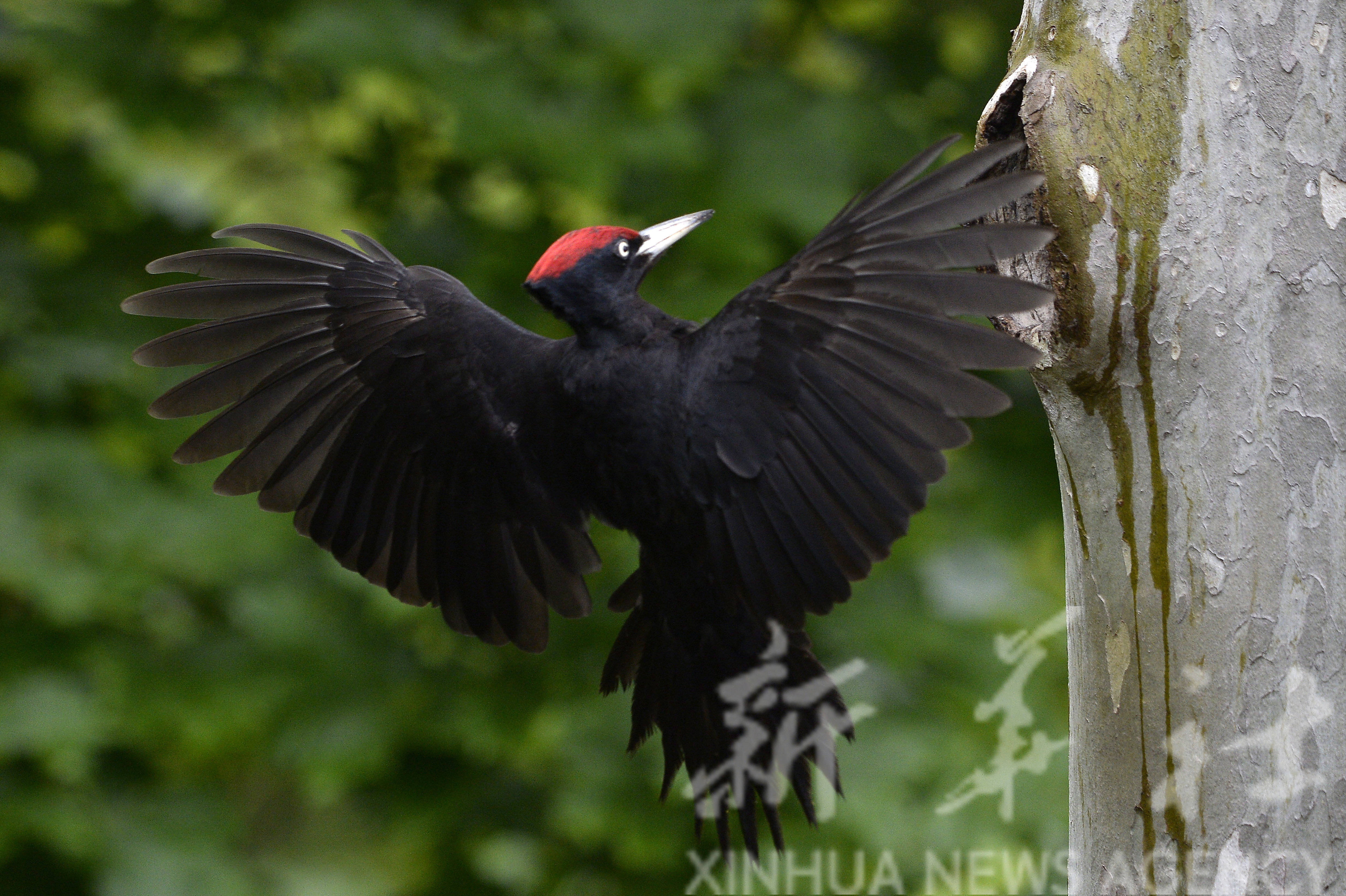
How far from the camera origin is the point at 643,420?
2215 mm

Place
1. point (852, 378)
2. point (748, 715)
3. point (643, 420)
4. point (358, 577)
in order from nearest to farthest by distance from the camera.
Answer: point (852, 378)
point (643, 420)
point (748, 715)
point (358, 577)

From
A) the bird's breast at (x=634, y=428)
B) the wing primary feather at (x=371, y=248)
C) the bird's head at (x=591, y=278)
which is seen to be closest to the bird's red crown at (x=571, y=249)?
the bird's head at (x=591, y=278)

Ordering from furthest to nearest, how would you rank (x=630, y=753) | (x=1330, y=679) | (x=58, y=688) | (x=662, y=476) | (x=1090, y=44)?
(x=58, y=688) < (x=630, y=753) < (x=662, y=476) < (x=1090, y=44) < (x=1330, y=679)

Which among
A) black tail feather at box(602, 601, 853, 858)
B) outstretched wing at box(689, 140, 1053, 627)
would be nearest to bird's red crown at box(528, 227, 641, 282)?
outstretched wing at box(689, 140, 1053, 627)

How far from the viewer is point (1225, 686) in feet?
5.82

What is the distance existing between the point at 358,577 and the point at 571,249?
2320mm

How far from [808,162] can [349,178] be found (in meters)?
1.70

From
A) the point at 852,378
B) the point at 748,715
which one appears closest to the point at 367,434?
the point at 748,715

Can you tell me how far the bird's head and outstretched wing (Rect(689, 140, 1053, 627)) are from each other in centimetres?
24

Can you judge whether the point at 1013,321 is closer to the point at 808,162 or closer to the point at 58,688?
the point at 808,162

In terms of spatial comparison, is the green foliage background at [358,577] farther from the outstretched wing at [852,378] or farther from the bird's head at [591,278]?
the outstretched wing at [852,378]

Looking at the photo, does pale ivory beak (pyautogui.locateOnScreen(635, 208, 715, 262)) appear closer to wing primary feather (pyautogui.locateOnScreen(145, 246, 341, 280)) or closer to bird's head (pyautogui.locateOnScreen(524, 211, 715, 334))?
bird's head (pyautogui.locateOnScreen(524, 211, 715, 334))

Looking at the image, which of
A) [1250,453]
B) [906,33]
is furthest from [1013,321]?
[906,33]

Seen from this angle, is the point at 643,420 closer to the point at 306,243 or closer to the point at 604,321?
the point at 604,321
